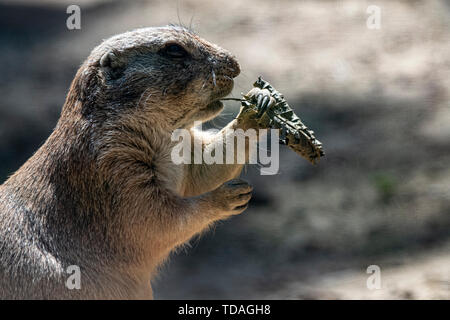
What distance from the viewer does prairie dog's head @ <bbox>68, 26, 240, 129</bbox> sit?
4410 millimetres

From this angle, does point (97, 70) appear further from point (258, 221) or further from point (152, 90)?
point (258, 221)

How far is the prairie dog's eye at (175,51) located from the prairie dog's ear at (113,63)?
318 millimetres

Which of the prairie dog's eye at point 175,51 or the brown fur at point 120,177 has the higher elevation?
the prairie dog's eye at point 175,51

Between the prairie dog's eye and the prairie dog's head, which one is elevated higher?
the prairie dog's eye

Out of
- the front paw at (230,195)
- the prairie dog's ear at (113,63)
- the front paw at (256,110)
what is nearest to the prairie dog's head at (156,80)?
the prairie dog's ear at (113,63)

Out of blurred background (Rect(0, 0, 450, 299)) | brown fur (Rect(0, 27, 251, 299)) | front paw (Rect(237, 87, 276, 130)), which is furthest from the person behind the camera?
blurred background (Rect(0, 0, 450, 299))

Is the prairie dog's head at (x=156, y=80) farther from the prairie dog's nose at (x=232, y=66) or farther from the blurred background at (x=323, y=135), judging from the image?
the blurred background at (x=323, y=135)

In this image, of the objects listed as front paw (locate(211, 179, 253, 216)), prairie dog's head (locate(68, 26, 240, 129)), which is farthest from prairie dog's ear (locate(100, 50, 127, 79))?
front paw (locate(211, 179, 253, 216))

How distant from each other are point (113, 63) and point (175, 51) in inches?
18.0

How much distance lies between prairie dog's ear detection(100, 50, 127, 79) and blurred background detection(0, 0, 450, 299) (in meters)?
2.56

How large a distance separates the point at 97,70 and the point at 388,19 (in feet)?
20.1

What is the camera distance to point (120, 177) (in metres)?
4.39

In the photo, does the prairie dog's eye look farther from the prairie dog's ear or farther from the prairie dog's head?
the prairie dog's ear

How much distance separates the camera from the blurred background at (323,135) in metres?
7.18
